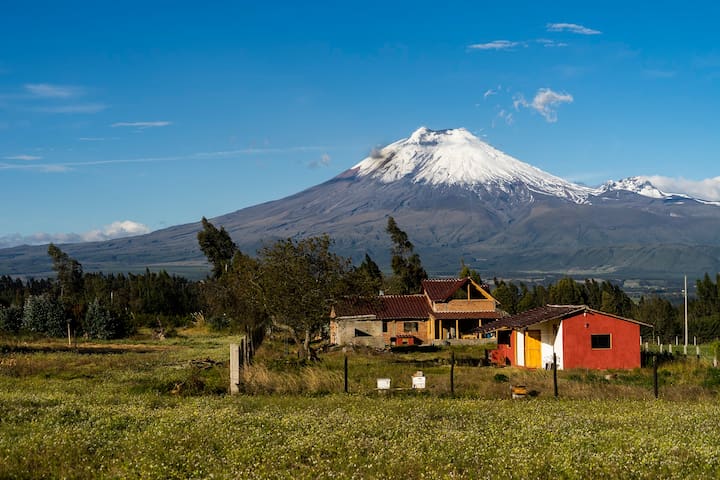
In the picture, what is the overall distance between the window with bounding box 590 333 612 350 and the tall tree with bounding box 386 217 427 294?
45.2 m

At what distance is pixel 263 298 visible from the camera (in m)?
40.9

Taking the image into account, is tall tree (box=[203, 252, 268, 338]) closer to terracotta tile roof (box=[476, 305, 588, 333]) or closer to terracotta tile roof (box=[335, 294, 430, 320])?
terracotta tile roof (box=[335, 294, 430, 320])

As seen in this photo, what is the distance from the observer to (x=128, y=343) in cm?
5250

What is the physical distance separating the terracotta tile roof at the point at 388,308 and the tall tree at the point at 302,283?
45.3 ft

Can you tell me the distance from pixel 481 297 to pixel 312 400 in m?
40.6

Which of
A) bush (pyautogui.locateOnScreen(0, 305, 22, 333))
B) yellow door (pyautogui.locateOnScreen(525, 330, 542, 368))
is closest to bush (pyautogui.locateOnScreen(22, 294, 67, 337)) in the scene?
bush (pyautogui.locateOnScreen(0, 305, 22, 333))

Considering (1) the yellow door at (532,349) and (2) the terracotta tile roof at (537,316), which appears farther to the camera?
(1) the yellow door at (532,349)

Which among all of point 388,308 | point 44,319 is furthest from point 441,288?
point 44,319

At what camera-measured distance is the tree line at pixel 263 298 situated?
1603 inches

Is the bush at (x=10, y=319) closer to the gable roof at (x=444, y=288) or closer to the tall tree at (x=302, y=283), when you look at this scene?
the tall tree at (x=302, y=283)

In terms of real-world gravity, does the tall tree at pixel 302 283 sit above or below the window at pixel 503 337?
above

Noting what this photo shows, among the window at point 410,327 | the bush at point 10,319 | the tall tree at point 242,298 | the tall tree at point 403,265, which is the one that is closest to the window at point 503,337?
the tall tree at point 242,298

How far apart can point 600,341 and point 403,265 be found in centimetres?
4640

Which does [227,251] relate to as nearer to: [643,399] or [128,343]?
[128,343]
